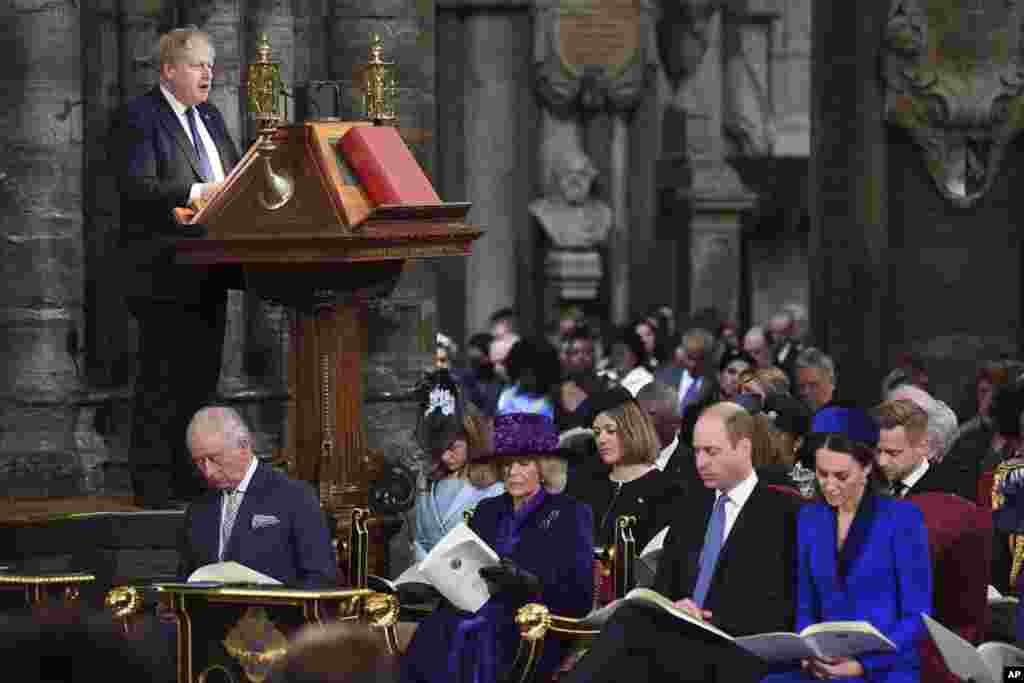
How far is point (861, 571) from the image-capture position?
9.95 metres

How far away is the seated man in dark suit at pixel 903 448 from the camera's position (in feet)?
38.0

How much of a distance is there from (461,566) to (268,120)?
2361 mm

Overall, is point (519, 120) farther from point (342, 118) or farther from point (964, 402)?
point (342, 118)

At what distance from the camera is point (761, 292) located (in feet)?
136

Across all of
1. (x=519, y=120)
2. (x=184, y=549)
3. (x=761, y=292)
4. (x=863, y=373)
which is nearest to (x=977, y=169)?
(x=863, y=373)

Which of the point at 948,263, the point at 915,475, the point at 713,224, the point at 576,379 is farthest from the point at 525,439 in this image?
the point at 713,224

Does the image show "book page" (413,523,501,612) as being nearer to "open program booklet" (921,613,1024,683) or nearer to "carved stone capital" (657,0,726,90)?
"open program booklet" (921,613,1024,683)

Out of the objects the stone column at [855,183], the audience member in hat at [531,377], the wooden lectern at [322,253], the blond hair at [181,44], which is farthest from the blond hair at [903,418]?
the stone column at [855,183]

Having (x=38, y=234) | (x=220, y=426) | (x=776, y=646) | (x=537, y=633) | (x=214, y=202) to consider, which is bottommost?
(x=537, y=633)

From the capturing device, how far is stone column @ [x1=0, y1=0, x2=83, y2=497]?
1466 cm

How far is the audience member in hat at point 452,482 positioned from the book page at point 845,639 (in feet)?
10.6

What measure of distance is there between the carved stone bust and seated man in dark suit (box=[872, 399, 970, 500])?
19.3 metres

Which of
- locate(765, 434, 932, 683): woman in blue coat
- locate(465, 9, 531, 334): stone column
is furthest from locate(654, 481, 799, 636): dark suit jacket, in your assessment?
locate(465, 9, 531, 334): stone column

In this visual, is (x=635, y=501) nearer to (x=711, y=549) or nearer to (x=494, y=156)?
(x=711, y=549)
